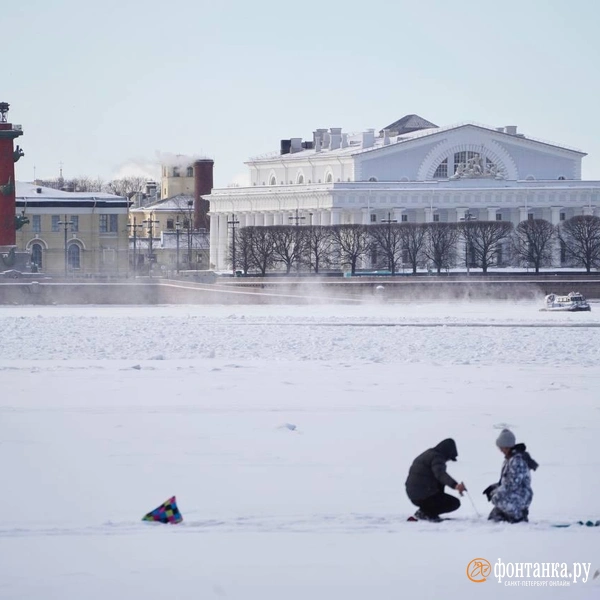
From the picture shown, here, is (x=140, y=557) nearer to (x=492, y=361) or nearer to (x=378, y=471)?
(x=378, y=471)

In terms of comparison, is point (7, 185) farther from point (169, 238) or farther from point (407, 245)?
point (169, 238)

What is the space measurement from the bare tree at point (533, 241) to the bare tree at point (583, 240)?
1.97 ft

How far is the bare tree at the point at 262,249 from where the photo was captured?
61.4 m

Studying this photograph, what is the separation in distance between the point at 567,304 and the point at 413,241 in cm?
1984

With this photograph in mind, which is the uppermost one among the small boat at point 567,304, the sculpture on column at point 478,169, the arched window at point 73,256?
the sculpture on column at point 478,169

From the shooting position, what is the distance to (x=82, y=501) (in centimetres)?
1290

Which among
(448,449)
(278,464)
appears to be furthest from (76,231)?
(448,449)

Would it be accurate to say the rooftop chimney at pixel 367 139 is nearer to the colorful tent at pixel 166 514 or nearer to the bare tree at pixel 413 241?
the bare tree at pixel 413 241

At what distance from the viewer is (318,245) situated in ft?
203

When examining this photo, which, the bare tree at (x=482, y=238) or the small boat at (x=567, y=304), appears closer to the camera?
the small boat at (x=567, y=304)

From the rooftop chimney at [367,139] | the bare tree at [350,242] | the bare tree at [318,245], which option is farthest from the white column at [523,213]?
the bare tree at [318,245]

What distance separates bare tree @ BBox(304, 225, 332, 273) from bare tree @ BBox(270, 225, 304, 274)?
1.12ft

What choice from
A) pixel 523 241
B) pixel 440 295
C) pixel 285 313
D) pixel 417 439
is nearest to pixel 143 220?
pixel 523 241

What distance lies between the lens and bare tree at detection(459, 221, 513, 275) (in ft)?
203
